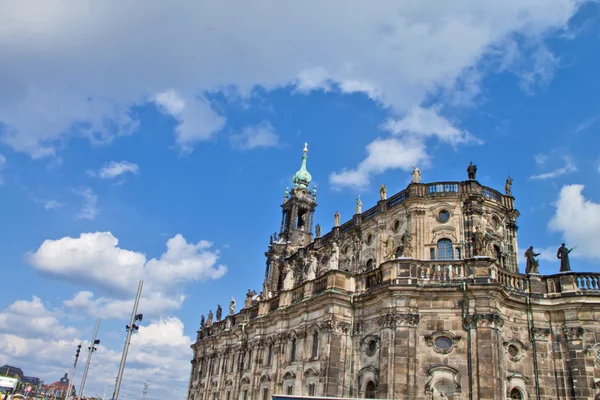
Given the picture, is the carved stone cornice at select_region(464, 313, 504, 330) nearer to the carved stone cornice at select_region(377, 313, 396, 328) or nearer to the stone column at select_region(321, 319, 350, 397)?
the carved stone cornice at select_region(377, 313, 396, 328)

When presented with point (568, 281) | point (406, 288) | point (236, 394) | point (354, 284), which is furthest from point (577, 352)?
point (236, 394)

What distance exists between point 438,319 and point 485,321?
8.00 ft

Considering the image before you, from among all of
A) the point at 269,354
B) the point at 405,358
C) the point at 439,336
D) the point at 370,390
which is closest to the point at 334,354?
the point at 370,390

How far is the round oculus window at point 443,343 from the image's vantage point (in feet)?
92.8

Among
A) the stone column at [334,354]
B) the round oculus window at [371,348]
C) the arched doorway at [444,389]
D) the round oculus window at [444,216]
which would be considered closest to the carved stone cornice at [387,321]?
the round oculus window at [371,348]

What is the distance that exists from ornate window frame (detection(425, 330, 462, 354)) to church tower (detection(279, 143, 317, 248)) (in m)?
27.9

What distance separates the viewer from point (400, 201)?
39.3 metres

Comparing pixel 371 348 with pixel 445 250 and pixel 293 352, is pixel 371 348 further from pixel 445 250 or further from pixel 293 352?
pixel 445 250

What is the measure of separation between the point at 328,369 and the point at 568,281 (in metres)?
14.5

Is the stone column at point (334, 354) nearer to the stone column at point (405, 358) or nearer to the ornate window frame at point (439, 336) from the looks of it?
the stone column at point (405, 358)

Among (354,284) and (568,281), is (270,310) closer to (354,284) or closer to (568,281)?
(354,284)

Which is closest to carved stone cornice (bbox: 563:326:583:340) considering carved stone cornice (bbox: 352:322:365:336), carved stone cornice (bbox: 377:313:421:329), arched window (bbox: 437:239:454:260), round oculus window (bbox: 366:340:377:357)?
carved stone cornice (bbox: 377:313:421:329)

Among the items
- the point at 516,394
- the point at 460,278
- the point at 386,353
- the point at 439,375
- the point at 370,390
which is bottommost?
the point at 370,390

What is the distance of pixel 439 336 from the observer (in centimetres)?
2859
